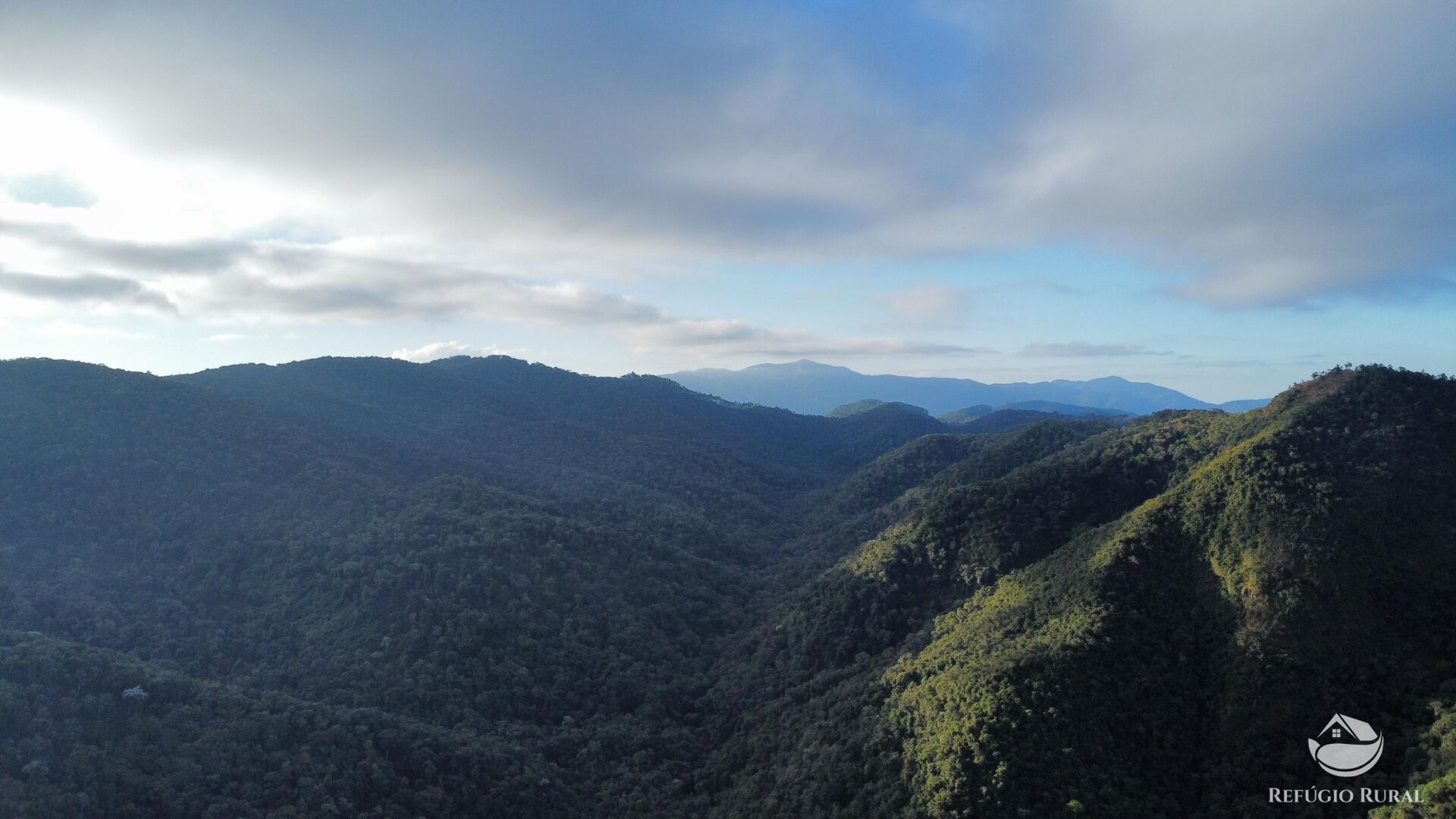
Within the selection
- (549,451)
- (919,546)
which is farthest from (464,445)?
(919,546)

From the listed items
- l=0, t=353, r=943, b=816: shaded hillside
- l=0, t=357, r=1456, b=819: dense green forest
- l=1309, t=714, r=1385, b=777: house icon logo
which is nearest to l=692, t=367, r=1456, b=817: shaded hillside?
l=0, t=357, r=1456, b=819: dense green forest

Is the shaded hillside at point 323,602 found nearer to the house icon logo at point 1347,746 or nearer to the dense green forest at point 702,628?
the dense green forest at point 702,628

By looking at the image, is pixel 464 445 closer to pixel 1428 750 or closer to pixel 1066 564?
pixel 1066 564

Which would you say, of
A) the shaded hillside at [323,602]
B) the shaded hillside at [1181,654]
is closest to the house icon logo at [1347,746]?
the shaded hillside at [1181,654]

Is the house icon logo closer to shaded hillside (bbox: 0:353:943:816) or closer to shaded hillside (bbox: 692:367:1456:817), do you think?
shaded hillside (bbox: 692:367:1456:817)

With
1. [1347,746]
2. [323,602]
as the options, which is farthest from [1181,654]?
[323,602]

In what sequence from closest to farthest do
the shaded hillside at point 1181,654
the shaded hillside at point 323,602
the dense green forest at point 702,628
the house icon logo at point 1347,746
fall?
the house icon logo at point 1347,746
the shaded hillside at point 1181,654
the dense green forest at point 702,628
the shaded hillside at point 323,602

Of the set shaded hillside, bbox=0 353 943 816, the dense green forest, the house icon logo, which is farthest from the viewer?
shaded hillside, bbox=0 353 943 816
